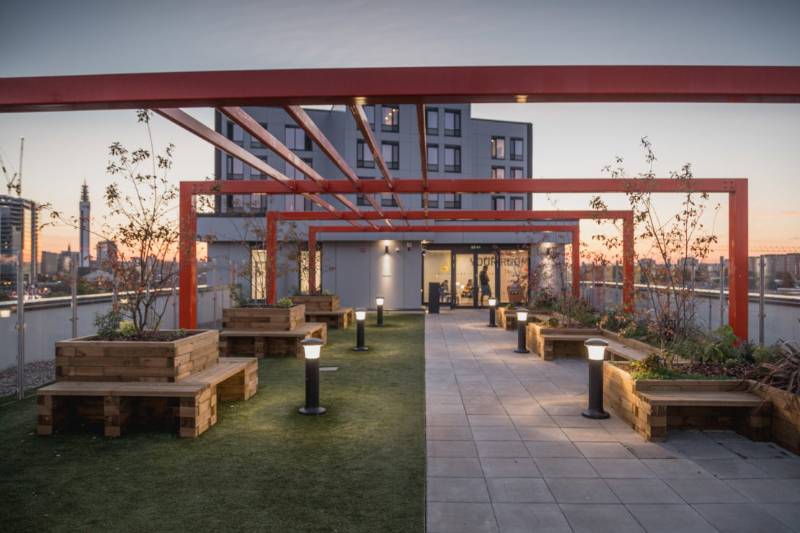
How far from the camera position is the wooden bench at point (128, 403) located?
15.8 ft

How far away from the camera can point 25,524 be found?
3111 millimetres

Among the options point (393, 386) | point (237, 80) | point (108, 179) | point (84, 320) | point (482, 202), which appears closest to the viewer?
point (237, 80)

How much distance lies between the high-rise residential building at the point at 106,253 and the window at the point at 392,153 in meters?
20.4

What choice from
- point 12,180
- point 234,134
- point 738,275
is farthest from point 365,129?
point 234,134

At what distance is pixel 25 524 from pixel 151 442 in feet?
5.13

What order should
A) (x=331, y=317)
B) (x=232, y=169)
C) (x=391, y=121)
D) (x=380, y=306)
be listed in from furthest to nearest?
(x=232, y=169) < (x=391, y=121) < (x=380, y=306) < (x=331, y=317)

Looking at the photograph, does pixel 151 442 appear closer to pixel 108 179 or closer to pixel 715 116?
pixel 108 179

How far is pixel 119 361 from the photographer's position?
5.13 metres

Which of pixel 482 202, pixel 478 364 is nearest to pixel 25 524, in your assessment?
pixel 478 364

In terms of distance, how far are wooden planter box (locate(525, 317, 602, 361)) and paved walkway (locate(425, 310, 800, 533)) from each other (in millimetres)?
2943

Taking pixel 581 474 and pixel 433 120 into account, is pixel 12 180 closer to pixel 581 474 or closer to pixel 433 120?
pixel 581 474

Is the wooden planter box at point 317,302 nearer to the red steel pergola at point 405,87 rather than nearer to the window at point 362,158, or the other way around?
the red steel pergola at point 405,87

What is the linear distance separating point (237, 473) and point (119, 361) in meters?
2.14

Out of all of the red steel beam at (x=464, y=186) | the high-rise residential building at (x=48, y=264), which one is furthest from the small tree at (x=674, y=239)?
the high-rise residential building at (x=48, y=264)
